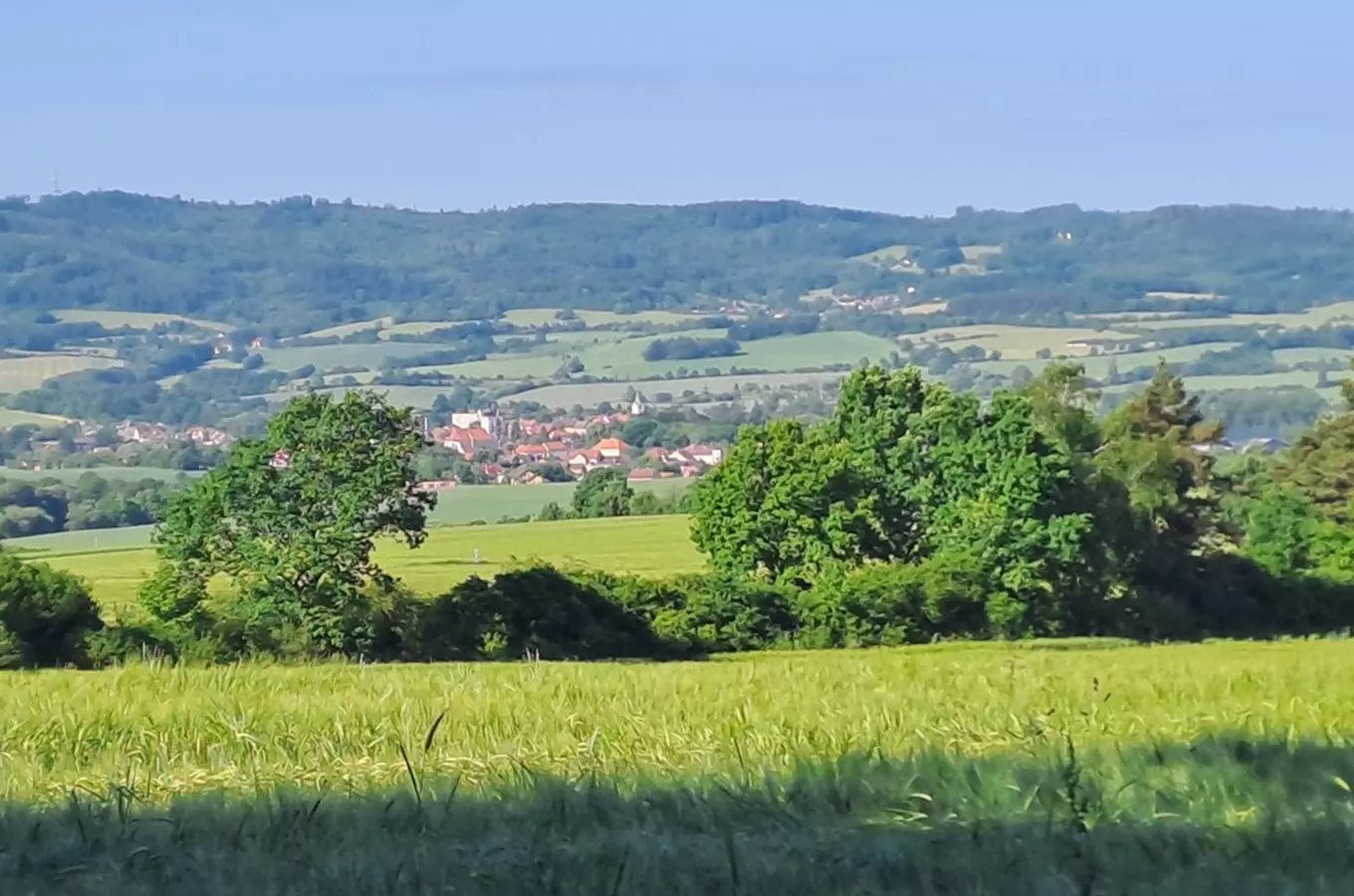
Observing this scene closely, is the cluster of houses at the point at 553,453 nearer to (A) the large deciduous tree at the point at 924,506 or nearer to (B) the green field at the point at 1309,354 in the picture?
(A) the large deciduous tree at the point at 924,506

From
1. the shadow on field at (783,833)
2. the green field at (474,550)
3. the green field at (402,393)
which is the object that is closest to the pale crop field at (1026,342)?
the green field at (402,393)

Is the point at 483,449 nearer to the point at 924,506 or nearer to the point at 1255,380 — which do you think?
the point at 924,506

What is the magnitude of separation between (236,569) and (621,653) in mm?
9727

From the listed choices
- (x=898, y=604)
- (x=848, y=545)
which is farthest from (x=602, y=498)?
(x=898, y=604)

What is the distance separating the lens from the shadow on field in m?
5.39

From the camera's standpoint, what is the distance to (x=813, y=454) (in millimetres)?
58312

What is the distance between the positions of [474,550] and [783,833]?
223 ft

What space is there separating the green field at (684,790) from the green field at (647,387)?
157390 millimetres

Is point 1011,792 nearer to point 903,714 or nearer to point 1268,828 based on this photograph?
point 1268,828

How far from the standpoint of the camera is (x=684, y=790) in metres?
6.66

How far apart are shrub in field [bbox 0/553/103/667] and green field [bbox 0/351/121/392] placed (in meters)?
131

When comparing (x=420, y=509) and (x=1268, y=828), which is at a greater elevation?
(x=1268, y=828)

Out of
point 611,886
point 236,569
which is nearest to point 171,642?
point 236,569

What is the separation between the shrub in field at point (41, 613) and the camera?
125 ft
